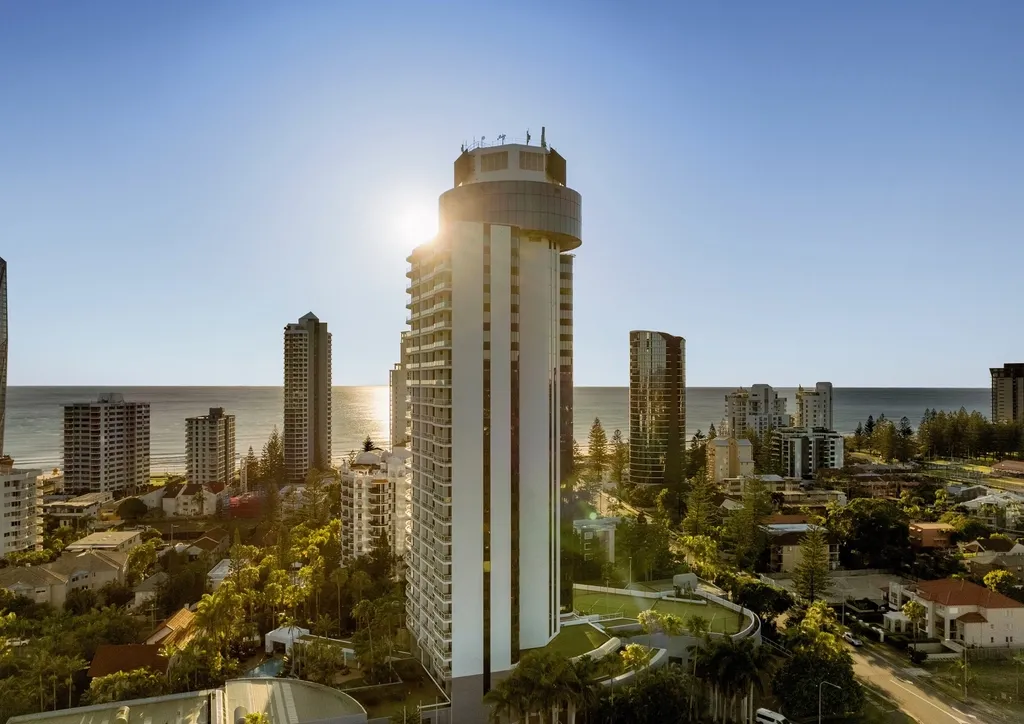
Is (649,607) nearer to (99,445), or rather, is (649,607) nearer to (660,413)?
(660,413)

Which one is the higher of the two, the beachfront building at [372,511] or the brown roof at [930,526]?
the beachfront building at [372,511]

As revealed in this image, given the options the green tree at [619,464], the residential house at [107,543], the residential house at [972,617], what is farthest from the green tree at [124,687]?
the green tree at [619,464]

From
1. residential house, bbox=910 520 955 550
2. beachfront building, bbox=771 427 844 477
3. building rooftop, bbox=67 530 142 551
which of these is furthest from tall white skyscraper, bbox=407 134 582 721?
beachfront building, bbox=771 427 844 477

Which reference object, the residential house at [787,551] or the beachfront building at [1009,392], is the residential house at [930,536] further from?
the beachfront building at [1009,392]

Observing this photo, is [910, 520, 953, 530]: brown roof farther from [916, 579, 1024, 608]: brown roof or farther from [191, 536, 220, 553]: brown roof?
[191, 536, 220, 553]: brown roof

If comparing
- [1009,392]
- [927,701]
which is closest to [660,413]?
[927,701]

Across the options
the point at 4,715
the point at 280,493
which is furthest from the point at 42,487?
the point at 4,715

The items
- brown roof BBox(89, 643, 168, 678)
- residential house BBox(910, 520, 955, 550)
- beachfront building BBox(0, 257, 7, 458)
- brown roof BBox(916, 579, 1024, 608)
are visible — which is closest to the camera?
brown roof BBox(89, 643, 168, 678)
